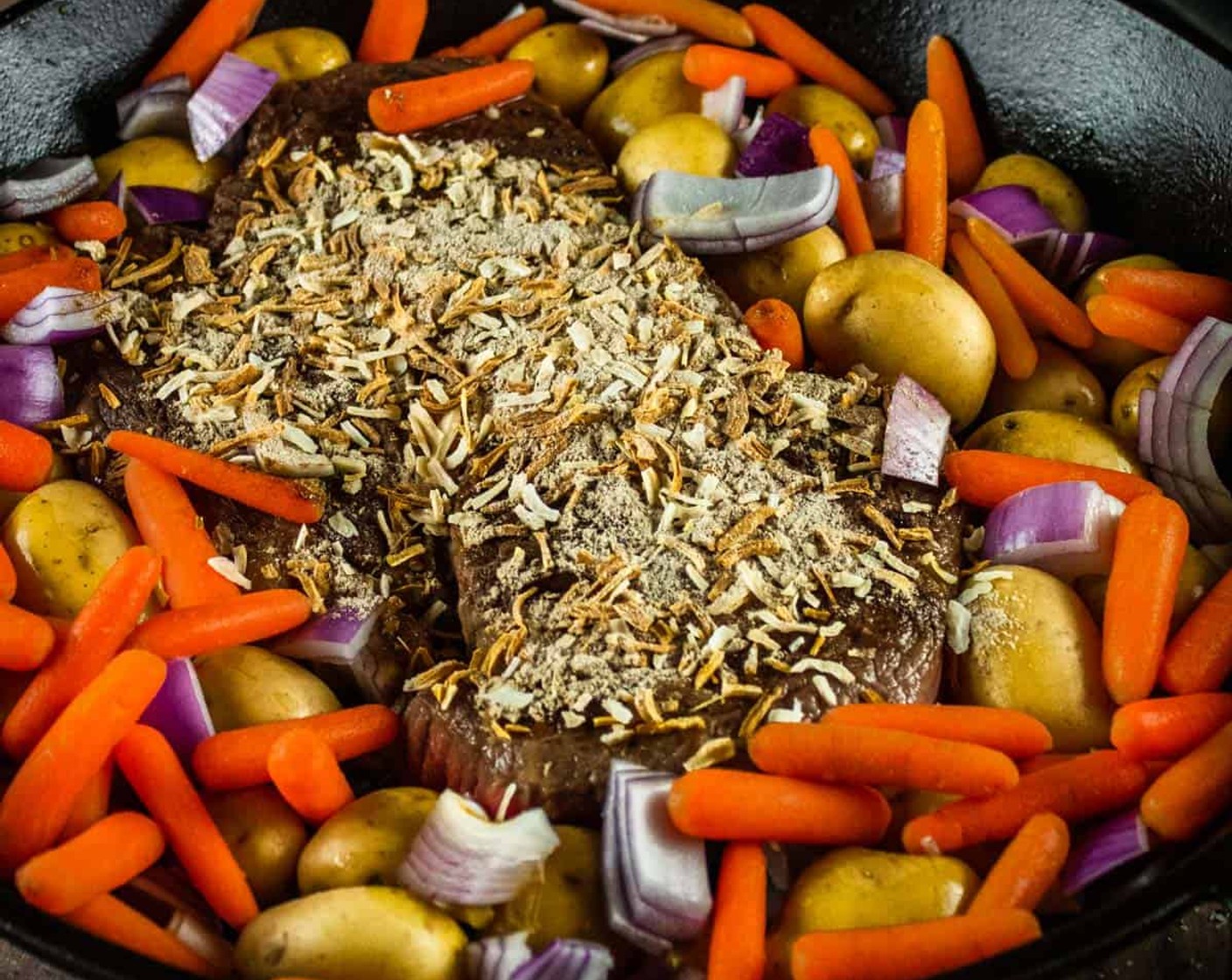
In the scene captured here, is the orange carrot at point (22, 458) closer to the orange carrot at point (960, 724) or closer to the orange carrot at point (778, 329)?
the orange carrot at point (778, 329)

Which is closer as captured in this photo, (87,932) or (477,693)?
(87,932)

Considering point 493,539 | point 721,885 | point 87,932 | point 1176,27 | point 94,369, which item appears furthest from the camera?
point 1176,27

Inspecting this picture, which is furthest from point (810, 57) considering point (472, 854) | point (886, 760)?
point (472, 854)

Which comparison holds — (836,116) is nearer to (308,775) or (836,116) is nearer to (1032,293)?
(1032,293)

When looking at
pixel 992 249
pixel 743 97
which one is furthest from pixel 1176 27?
pixel 743 97

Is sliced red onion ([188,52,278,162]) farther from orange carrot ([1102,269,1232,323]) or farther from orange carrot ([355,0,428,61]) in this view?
orange carrot ([1102,269,1232,323])

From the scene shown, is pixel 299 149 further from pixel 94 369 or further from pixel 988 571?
pixel 988 571

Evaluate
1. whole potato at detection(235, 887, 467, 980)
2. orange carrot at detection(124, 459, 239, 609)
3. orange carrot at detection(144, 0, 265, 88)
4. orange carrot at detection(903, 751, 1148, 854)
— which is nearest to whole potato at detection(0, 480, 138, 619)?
orange carrot at detection(124, 459, 239, 609)
